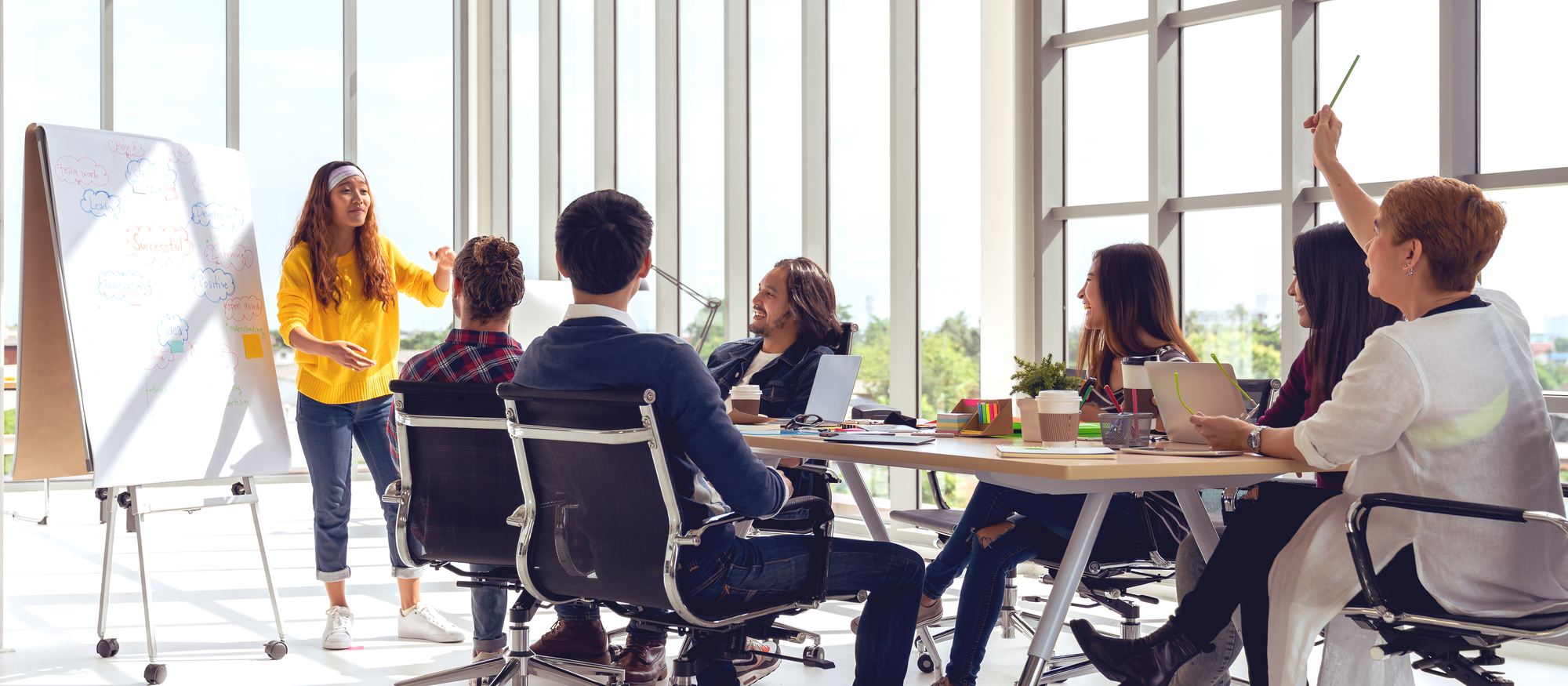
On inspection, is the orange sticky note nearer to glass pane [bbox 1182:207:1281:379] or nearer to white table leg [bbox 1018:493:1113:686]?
white table leg [bbox 1018:493:1113:686]

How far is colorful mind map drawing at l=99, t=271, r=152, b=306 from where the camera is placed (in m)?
3.10

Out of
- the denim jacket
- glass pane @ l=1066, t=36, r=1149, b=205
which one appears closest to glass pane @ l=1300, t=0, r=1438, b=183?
glass pane @ l=1066, t=36, r=1149, b=205

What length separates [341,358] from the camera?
3.17 m

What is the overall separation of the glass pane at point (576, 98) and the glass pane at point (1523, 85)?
4603 millimetres

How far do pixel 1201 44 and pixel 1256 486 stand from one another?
2723 millimetres

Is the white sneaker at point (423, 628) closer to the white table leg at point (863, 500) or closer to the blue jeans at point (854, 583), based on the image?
the white table leg at point (863, 500)

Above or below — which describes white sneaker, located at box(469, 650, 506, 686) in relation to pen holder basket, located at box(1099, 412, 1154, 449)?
below

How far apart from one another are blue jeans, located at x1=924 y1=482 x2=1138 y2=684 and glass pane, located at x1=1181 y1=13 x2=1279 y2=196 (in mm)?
2171

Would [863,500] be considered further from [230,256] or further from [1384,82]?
[1384,82]

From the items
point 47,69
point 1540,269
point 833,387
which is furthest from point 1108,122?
point 47,69

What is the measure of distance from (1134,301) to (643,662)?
156cm

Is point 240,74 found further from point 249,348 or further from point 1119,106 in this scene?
point 1119,106

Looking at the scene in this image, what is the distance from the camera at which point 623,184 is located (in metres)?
6.41

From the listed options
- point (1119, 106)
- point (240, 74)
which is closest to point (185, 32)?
point (240, 74)
